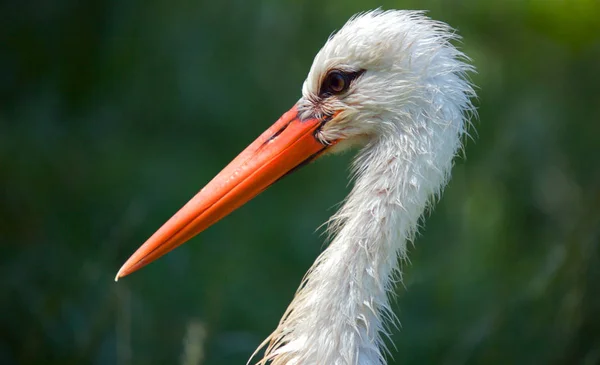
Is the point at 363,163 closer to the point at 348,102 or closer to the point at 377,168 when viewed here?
the point at 377,168

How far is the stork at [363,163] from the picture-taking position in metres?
2.33

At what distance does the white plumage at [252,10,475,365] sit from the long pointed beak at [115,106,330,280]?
0.44 ft

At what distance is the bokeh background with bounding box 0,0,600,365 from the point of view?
13.2ft

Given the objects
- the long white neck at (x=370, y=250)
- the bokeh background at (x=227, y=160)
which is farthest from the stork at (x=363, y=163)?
the bokeh background at (x=227, y=160)

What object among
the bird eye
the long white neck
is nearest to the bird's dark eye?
the bird eye

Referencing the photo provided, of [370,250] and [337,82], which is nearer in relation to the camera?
[370,250]

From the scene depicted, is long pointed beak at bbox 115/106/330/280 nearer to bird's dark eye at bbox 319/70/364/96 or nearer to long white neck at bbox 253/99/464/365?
bird's dark eye at bbox 319/70/364/96

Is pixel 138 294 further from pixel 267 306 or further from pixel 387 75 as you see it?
pixel 387 75

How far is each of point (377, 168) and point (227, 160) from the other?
295cm

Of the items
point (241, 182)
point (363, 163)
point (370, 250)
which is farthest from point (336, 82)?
point (370, 250)

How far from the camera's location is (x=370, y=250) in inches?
91.9
